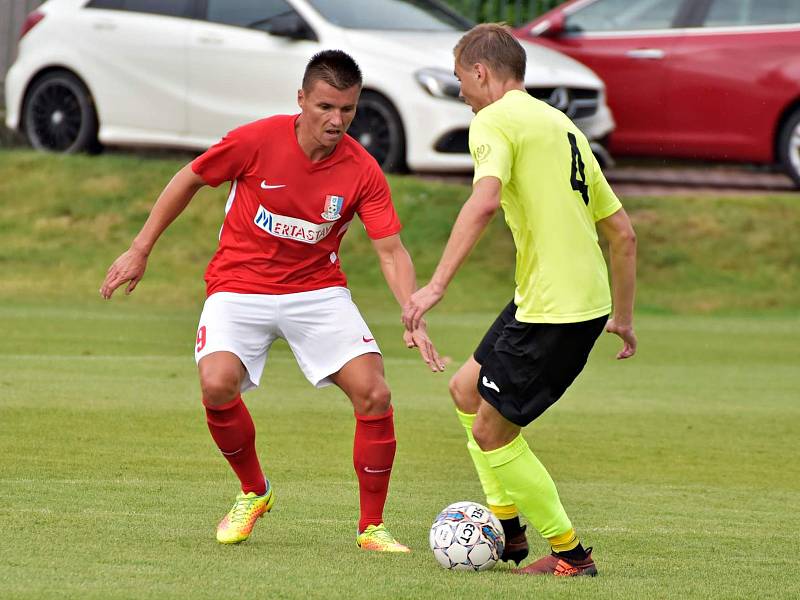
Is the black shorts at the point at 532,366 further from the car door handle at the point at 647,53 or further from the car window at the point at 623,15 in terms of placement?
the car window at the point at 623,15

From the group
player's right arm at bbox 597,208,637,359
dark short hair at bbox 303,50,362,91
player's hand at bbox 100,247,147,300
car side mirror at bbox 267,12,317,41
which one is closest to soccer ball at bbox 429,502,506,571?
player's right arm at bbox 597,208,637,359

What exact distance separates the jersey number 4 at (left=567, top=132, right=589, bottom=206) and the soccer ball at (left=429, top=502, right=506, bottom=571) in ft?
4.40

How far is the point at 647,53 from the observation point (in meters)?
19.6

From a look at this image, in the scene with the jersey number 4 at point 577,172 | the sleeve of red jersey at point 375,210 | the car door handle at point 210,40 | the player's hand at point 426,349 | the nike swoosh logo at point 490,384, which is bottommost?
the car door handle at point 210,40

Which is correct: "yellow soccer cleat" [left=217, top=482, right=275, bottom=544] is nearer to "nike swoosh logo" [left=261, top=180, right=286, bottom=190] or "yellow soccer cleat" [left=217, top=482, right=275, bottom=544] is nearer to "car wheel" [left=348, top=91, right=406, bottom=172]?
"nike swoosh logo" [left=261, top=180, right=286, bottom=190]

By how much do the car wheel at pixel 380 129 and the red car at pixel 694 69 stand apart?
232cm

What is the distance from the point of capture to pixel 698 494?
28.1ft

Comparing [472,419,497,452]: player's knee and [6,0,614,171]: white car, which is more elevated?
[472,419,497,452]: player's knee

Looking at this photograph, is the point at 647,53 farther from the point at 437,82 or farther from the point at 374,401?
the point at 374,401

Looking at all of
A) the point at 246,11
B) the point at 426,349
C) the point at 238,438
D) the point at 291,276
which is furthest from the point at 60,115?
the point at 426,349

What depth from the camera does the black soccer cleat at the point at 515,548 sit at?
6684 millimetres

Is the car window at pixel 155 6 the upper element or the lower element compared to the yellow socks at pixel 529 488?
lower

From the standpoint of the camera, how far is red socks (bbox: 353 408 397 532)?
271 inches

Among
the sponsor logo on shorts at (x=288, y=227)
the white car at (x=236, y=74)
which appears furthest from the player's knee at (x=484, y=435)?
the white car at (x=236, y=74)
